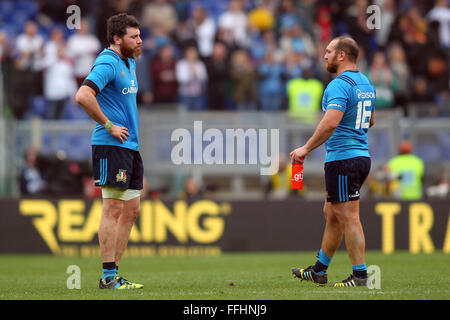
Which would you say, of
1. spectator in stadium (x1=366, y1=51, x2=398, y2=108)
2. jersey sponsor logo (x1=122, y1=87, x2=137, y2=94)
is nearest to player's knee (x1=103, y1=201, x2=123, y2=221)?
jersey sponsor logo (x1=122, y1=87, x2=137, y2=94)

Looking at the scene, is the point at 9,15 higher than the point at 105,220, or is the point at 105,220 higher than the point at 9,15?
the point at 9,15

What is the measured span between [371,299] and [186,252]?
31.1ft

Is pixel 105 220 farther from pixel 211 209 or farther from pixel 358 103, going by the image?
pixel 211 209

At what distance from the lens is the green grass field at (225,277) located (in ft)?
25.5

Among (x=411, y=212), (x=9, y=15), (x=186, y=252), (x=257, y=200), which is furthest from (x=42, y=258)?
(x=9, y=15)

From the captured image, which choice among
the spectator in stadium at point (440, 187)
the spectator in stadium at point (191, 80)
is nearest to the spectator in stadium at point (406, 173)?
the spectator in stadium at point (440, 187)

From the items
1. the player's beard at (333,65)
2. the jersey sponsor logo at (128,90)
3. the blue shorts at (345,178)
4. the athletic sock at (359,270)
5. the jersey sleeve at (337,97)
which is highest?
the player's beard at (333,65)

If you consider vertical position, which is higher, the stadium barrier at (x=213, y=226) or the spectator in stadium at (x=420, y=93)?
the spectator in stadium at (x=420, y=93)

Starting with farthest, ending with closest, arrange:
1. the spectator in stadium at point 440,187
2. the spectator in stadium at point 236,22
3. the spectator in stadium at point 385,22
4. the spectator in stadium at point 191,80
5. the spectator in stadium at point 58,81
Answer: the spectator in stadium at point 385,22
the spectator in stadium at point 236,22
the spectator in stadium at point 191,80
the spectator in stadium at point 58,81
the spectator in stadium at point 440,187

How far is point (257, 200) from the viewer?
16797 millimetres

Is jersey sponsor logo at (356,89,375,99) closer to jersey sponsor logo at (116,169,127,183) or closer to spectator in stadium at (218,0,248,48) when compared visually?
jersey sponsor logo at (116,169,127,183)

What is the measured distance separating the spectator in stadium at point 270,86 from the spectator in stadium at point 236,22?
136cm

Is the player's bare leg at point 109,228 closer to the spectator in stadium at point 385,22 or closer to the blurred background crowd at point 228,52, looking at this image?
the blurred background crowd at point 228,52

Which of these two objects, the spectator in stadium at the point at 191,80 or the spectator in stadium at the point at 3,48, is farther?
the spectator in stadium at the point at 3,48
